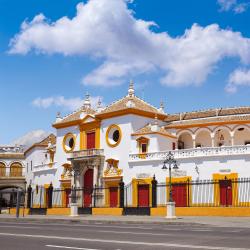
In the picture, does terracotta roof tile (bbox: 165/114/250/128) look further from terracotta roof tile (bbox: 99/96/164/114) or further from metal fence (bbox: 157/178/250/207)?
metal fence (bbox: 157/178/250/207)

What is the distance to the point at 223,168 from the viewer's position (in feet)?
113

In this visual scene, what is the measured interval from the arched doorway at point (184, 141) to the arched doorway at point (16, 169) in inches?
1206

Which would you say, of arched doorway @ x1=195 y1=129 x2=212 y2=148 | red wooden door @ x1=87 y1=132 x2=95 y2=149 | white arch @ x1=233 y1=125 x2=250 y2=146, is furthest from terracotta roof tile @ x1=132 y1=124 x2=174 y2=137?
white arch @ x1=233 y1=125 x2=250 y2=146

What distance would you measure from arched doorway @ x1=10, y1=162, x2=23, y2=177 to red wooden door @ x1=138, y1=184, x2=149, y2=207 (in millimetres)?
31266

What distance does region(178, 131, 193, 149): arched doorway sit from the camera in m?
42.8

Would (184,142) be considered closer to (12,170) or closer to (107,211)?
(107,211)

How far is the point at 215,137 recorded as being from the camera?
1608 inches

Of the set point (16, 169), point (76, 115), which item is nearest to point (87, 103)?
point (76, 115)

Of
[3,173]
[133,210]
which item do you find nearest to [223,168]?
[133,210]

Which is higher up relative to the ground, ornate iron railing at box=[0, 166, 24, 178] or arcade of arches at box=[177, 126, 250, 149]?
arcade of arches at box=[177, 126, 250, 149]

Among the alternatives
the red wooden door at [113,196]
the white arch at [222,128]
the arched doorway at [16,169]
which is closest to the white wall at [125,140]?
the red wooden door at [113,196]

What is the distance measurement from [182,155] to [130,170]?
17.5 feet

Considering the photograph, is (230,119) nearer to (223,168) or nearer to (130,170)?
(223,168)

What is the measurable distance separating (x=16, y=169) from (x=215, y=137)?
3477 cm
